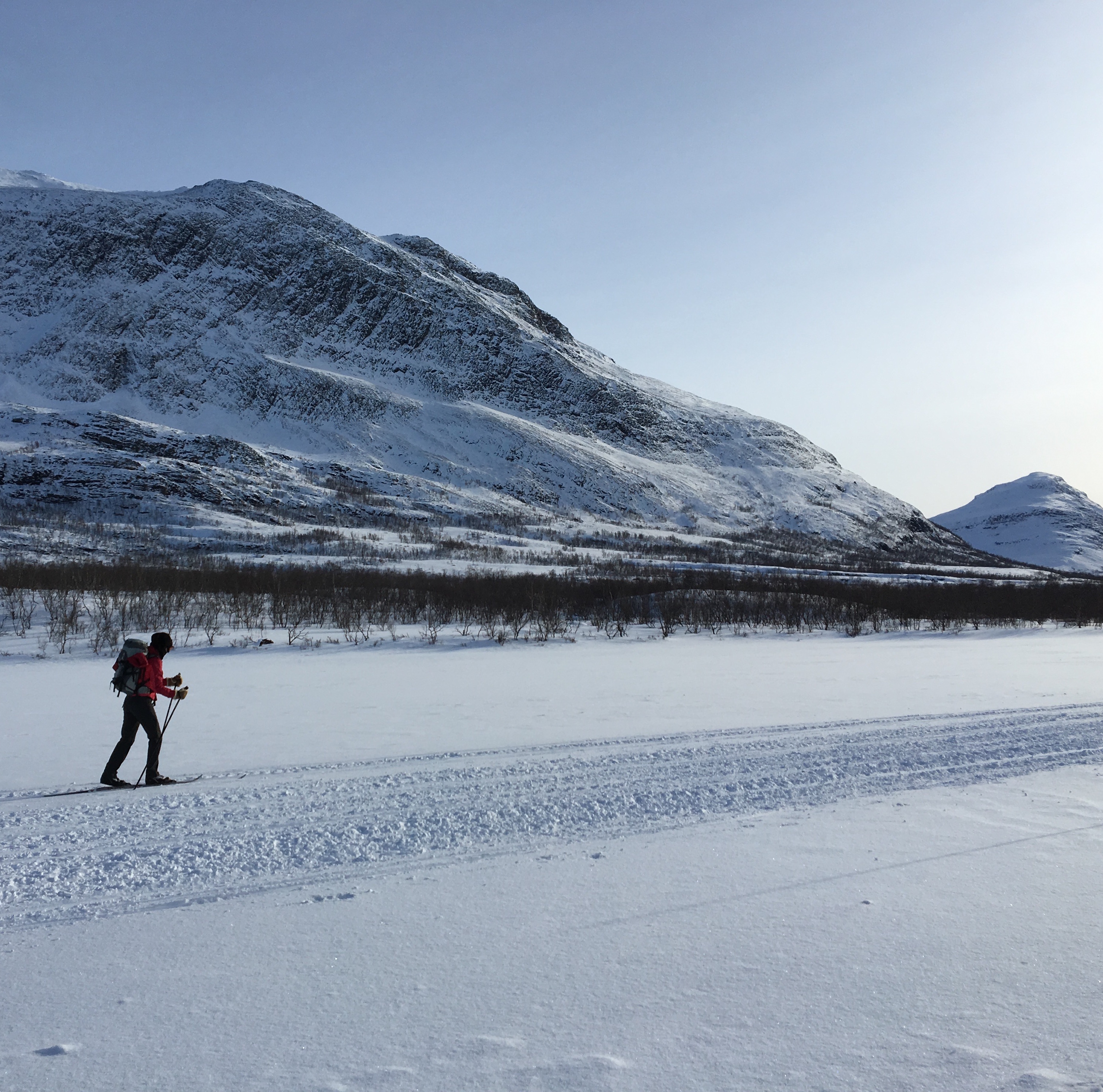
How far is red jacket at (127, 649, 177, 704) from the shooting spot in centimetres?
665

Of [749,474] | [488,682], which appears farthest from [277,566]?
[749,474]

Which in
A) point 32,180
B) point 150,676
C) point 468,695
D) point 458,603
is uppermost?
point 32,180

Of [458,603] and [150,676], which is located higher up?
[150,676]

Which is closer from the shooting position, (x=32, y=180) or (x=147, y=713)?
(x=147, y=713)

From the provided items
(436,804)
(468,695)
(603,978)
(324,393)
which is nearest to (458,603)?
(468,695)

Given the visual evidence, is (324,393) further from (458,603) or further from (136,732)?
(136,732)

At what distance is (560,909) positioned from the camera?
421cm

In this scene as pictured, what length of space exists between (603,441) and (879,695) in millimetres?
101131

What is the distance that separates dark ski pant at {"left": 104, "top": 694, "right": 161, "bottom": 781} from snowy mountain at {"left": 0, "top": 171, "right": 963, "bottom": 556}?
57274 millimetres

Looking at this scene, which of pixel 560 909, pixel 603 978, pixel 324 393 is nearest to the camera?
pixel 603 978

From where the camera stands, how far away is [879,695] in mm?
11789

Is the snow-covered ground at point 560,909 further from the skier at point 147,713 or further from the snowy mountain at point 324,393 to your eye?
the snowy mountain at point 324,393

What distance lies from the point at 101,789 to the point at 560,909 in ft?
15.4

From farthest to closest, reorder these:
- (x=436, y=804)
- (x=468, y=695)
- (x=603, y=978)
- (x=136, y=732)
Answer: (x=468, y=695) < (x=136, y=732) < (x=436, y=804) < (x=603, y=978)
